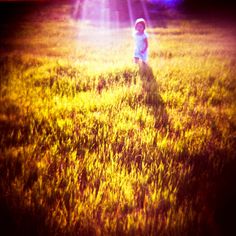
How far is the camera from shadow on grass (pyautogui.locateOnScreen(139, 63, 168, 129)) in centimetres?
342

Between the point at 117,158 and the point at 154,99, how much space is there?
1903 millimetres

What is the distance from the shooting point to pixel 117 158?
254 centimetres

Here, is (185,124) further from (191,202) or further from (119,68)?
Answer: (119,68)

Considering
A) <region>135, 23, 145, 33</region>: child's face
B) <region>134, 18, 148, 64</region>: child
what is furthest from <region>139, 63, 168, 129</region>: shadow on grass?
<region>135, 23, 145, 33</region>: child's face

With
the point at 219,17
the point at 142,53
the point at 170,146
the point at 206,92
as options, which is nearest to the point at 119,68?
the point at 142,53

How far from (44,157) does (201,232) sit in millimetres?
1546

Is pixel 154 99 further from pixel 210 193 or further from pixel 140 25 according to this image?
pixel 140 25

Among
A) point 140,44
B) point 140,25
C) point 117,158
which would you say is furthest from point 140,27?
point 117,158

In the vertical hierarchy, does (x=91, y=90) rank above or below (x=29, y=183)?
above

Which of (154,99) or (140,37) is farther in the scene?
(140,37)

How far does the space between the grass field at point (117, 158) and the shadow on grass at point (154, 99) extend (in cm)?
2

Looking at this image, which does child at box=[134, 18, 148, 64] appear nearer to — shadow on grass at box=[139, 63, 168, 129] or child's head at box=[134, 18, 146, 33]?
child's head at box=[134, 18, 146, 33]

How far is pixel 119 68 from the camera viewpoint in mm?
6109

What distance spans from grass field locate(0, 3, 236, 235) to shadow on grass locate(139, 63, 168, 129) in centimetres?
2
